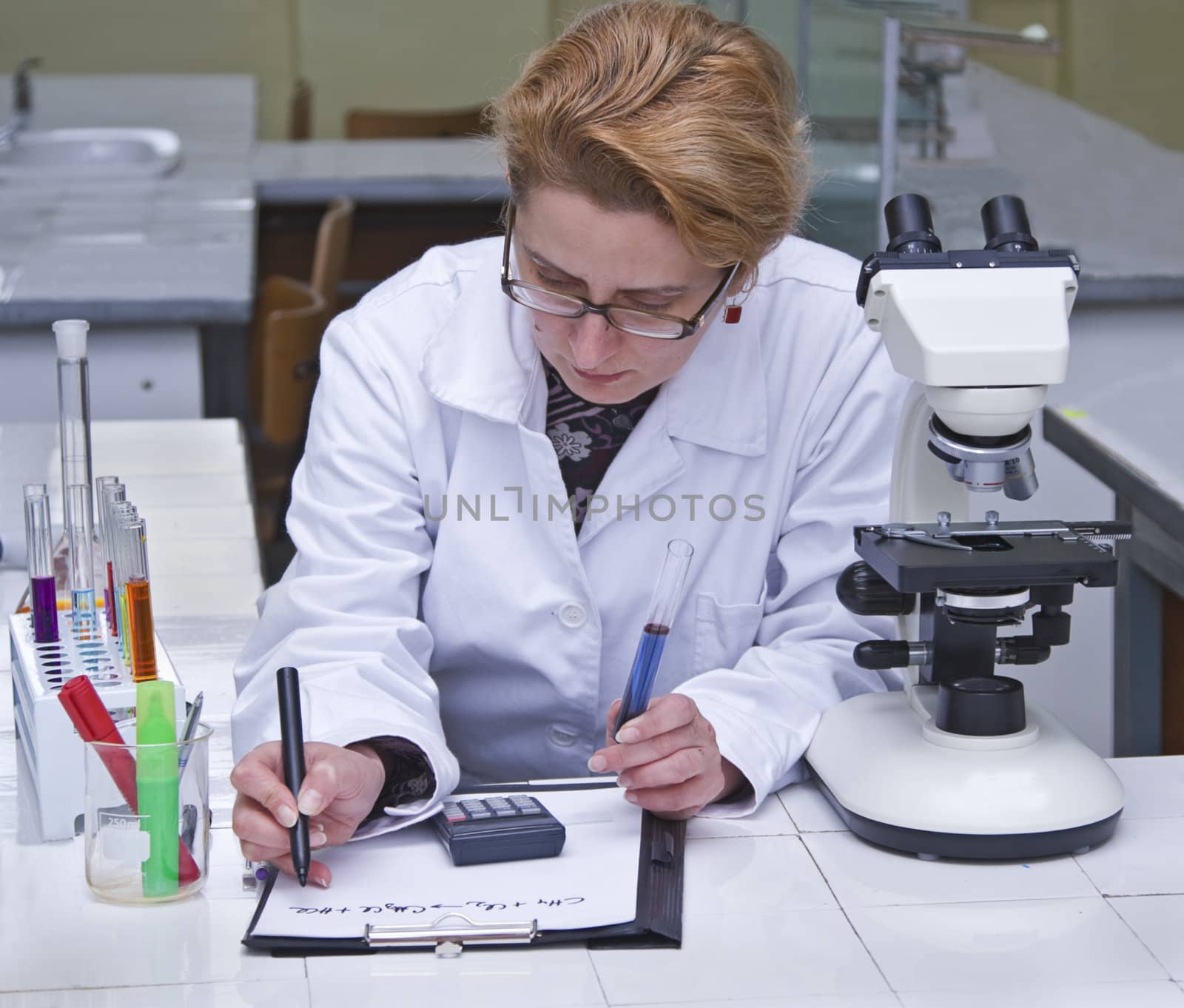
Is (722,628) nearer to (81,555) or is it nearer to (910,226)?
(910,226)

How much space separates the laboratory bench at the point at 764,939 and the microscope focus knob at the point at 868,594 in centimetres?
18

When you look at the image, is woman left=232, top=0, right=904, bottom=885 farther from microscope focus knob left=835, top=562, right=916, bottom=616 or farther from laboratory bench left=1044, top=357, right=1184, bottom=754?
laboratory bench left=1044, top=357, right=1184, bottom=754

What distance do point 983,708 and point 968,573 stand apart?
130 mm

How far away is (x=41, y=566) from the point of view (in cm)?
134

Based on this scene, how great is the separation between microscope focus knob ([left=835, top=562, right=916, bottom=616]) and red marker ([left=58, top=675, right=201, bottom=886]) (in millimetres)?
558

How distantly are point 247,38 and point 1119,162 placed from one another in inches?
195

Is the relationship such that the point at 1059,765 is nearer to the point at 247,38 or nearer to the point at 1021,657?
the point at 1021,657

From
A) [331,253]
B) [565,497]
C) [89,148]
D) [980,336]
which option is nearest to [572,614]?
[565,497]

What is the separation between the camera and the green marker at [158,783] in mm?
1048

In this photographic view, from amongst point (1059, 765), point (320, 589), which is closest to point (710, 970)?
point (1059, 765)

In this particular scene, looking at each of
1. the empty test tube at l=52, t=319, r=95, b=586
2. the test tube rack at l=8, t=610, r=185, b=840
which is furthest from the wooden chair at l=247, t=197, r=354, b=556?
the test tube rack at l=8, t=610, r=185, b=840

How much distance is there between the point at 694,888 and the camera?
1.09 m

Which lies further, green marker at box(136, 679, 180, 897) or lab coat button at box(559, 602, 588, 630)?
lab coat button at box(559, 602, 588, 630)

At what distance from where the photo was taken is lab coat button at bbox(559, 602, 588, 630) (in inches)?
58.5
